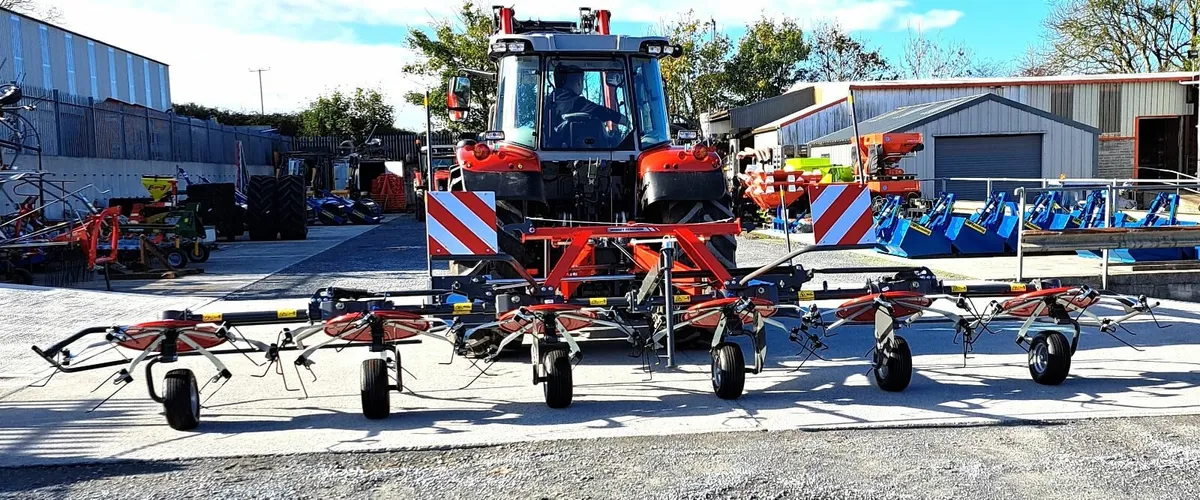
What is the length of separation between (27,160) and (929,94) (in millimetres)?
25802

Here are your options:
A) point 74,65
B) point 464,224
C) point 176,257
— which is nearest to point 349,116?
point 74,65

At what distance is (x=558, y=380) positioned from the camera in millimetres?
5895

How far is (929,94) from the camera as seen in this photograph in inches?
1314

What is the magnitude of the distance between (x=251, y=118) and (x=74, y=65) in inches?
612

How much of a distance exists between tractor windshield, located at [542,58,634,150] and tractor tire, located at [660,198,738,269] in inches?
31.3

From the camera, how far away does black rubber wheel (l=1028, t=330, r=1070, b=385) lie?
6.28 m

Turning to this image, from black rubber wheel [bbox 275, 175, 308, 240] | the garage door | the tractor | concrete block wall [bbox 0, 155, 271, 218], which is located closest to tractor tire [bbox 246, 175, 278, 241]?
black rubber wheel [bbox 275, 175, 308, 240]

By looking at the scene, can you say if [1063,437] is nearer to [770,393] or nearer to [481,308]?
[770,393]

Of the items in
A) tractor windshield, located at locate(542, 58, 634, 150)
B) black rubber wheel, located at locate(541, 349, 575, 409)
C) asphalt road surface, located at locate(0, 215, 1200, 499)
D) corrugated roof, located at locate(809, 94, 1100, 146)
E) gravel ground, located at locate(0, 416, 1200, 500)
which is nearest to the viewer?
gravel ground, located at locate(0, 416, 1200, 500)

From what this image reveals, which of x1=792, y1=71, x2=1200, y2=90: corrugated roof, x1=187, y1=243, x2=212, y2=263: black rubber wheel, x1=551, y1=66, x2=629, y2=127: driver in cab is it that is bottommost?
x1=187, y1=243, x2=212, y2=263: black rubber wheel

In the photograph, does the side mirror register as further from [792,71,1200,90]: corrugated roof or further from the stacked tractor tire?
[792,71,1200,90]: corrugated roof

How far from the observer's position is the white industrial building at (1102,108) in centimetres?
3156

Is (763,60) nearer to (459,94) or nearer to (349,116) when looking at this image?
(349,116)

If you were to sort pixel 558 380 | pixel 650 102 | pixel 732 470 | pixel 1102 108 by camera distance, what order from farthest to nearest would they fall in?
pixel 1102 108 < pixel 650 102 < pixel 558 380 < pixel 732 470
